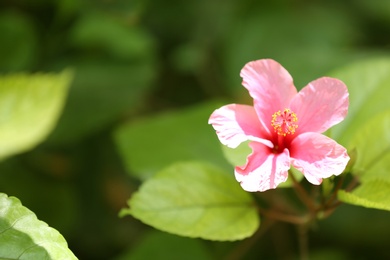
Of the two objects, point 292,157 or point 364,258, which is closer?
point 292,157

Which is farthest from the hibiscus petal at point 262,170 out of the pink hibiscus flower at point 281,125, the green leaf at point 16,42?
the green leaf at point 16,42

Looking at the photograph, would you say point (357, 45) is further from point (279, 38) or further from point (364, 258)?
point (364, 258)

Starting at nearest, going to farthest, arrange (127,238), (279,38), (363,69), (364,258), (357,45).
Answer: (363,69)
(364,258)
(127,238)
(279,38)
(357,45)

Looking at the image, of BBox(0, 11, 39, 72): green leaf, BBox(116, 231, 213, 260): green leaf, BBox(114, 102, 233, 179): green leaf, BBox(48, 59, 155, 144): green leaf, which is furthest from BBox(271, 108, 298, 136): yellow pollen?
BBox(0, 11, 39, 72): green leaf

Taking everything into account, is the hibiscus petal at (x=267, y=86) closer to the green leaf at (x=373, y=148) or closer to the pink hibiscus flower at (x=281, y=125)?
the pink hibiscus flower at (x=281, y=125)

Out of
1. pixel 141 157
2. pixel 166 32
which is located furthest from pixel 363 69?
pixel 166 32

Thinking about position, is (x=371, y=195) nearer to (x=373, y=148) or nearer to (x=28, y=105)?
(x=373, y=148)
